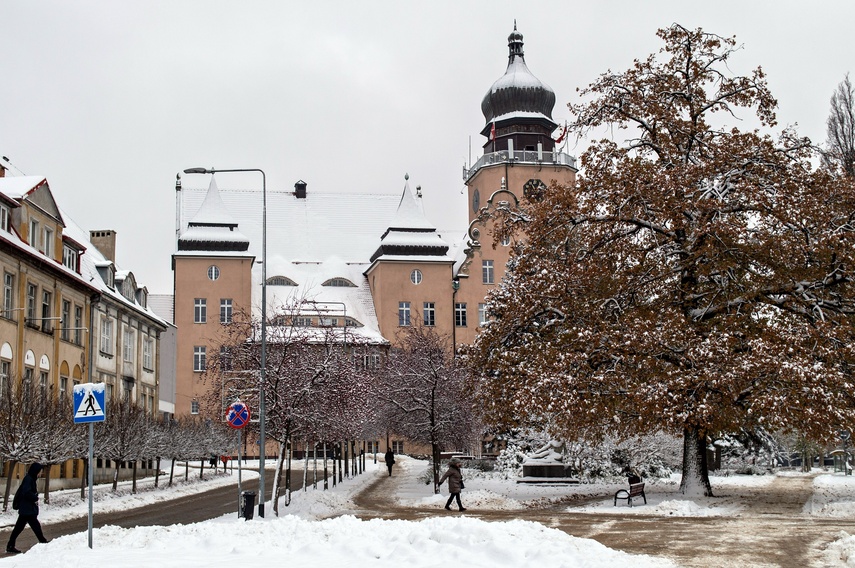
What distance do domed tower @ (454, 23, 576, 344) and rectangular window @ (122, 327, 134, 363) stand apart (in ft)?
121

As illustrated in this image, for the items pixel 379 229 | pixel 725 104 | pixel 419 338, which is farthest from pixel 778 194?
pixel 379 229

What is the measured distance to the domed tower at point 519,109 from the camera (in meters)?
88.7

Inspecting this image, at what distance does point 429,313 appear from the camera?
8762 cm

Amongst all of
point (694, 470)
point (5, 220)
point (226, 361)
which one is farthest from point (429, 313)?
point (694, 470)

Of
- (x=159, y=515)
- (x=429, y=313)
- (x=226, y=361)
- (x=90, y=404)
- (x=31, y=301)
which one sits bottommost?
(x=159, y=515)

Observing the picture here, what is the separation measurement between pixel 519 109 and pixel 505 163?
4.44 meters

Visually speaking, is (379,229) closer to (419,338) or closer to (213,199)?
(213,199)

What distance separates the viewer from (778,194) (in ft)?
101

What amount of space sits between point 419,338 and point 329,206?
47.6 metres

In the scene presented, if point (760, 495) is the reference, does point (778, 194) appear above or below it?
above

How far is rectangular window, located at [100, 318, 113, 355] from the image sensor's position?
163 feet

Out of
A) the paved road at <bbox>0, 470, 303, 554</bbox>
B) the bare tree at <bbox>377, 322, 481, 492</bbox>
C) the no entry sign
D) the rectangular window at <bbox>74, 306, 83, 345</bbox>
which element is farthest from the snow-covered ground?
the rectangular window at <bbox>74, 306, 83, 345</bbox>

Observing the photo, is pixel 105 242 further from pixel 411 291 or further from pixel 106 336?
pixel 411 291

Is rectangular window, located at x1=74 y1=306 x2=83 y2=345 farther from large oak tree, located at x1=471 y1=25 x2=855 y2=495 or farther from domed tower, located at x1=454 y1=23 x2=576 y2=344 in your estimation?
domed tower, located at x1=454 y1=23 x2=576 y2=344
